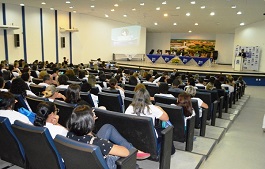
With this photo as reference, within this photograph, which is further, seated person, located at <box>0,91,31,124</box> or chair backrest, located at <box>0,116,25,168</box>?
seated person, located at <box>0,91,31,124</box>

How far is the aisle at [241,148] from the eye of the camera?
12.4 ft

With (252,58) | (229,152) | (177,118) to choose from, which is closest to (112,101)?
(177,118)

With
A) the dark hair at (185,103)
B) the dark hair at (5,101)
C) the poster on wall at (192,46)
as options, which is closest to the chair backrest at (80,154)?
the dark hair at (5,101)

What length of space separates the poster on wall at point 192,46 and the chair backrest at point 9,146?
22483 millimetres

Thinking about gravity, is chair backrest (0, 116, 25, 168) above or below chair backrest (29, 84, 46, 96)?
below

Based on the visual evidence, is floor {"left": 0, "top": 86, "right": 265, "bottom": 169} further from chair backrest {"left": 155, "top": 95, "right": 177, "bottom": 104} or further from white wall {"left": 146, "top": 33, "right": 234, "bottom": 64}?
white wall {"left": 146, "top": 33, "right": 234, "bottom": 64}

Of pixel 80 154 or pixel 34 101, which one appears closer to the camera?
pixel 80 154

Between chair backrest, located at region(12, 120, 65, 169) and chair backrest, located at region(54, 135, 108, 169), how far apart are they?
0.63 ft

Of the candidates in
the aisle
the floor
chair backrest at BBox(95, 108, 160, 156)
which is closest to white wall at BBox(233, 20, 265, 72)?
the aisle

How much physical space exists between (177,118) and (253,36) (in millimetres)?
15506

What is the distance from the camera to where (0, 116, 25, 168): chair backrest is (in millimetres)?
2441

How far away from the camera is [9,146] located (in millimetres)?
2680

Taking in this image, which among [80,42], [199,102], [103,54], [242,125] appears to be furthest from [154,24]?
[199,102]

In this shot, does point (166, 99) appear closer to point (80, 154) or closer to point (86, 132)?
point (86, 132)
